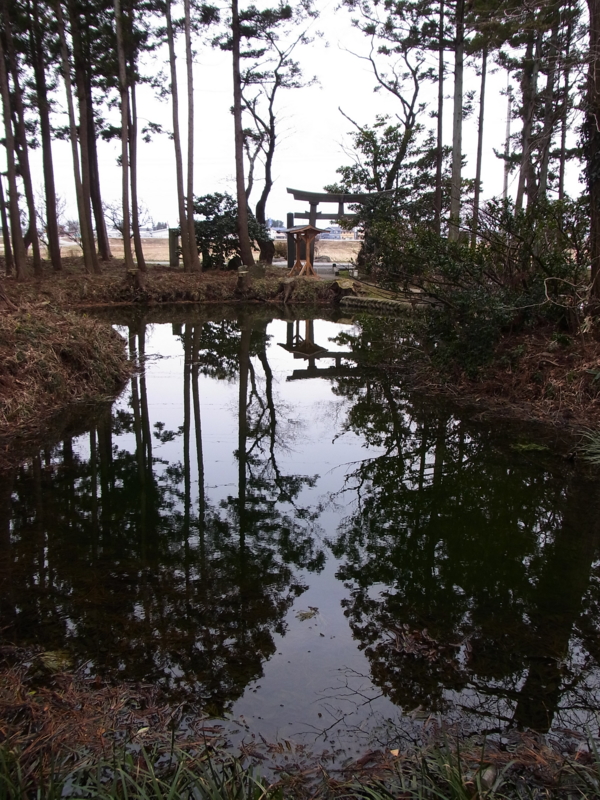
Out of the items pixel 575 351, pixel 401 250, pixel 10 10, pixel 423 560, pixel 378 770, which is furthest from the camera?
pixel 10 10

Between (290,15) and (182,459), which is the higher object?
(290,15)

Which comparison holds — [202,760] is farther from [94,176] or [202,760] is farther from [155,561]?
[94,176]

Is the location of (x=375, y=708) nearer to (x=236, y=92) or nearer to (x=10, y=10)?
(x=10, y=10)

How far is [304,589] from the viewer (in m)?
3.81

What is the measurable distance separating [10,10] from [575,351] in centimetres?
1633

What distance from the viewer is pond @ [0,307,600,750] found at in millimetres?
2885

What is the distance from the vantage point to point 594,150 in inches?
302

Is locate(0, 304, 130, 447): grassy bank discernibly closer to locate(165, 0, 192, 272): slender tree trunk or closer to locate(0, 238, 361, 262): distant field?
locate(165, 0, 192, 272): slender tree trunk

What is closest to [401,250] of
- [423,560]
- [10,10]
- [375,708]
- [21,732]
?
[423,560]

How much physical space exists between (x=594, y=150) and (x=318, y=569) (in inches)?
252

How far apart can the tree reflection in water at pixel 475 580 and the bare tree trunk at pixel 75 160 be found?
1501 cm

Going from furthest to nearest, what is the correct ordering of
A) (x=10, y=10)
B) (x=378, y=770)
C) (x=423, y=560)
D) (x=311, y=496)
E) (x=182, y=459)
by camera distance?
(x=10, y=10) < (x=182, y=459) < (x=311, y=496) < (x=423, y=560) < (x=378, y=770)

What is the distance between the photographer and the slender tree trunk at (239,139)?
21.2 meters

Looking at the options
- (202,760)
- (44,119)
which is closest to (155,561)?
(202,760)
